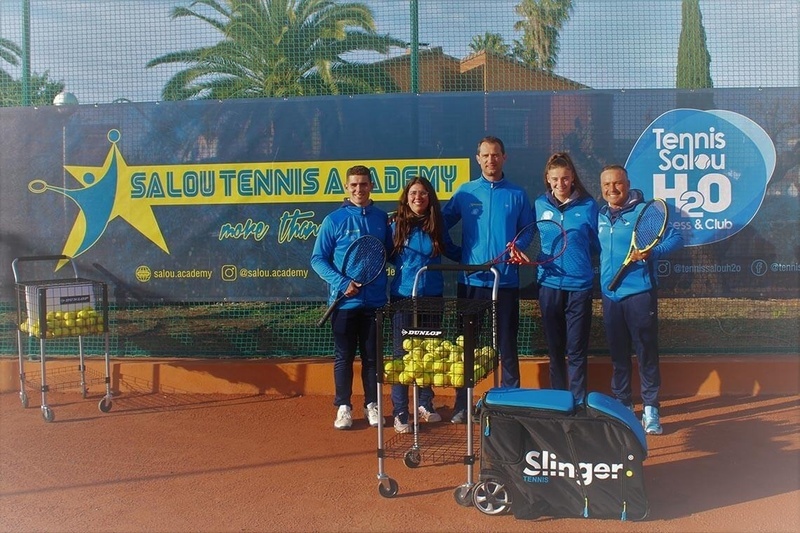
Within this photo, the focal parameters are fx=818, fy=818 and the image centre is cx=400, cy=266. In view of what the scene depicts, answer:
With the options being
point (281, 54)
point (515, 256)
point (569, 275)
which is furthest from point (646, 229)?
point (281, 54)

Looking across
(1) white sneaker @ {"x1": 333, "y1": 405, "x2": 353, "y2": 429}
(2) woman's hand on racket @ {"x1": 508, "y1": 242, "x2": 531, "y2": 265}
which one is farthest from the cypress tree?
(1) white sneaker @ {"x1": 333, "y1": 405, "x2": 353, "y2": 429}

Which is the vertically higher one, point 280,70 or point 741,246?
point 280,70

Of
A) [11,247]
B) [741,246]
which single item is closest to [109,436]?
[11,247]

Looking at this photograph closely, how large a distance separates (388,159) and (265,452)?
2.65 metres

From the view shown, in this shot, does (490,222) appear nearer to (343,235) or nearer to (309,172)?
(343,235)

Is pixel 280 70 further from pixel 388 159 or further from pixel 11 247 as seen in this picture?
pixel 11 247

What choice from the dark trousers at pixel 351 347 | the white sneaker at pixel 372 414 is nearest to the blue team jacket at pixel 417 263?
the dark trousers at pixel 351 347

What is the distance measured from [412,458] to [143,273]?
3.30m

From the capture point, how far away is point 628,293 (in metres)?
5.76

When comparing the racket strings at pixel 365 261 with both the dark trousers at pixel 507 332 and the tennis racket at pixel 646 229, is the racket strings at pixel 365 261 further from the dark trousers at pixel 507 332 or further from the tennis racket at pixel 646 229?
the tennis racket at pixel 646 229

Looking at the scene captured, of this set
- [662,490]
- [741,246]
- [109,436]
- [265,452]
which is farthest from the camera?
[741,246]

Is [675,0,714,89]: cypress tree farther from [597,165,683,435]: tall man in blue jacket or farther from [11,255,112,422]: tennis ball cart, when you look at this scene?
[11,255,112,422]: tennis ball cart

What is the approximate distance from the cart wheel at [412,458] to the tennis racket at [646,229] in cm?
182

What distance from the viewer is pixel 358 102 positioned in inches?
269
